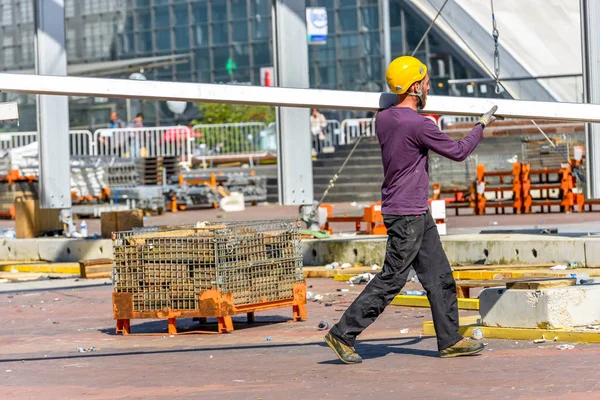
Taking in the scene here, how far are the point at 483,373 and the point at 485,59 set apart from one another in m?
32.4

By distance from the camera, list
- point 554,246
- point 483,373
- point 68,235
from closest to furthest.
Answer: point 483,373 < point 554,246 < point 68,235

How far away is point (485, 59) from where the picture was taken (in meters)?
39.4

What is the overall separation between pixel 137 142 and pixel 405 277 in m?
33.2

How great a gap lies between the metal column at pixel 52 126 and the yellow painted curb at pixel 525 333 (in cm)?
1100

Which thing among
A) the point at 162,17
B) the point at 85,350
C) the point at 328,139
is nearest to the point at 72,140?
the point at 328,139

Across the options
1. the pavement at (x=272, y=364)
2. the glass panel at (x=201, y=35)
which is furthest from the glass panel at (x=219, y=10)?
the pavement at (x=272, y=364)

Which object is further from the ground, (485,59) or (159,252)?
(485,59)

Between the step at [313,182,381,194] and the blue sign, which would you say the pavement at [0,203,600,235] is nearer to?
the step at [313,182,381,194]

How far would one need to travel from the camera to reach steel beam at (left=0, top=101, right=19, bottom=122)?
8336 millimetres

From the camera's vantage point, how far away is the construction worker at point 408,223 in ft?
27.5

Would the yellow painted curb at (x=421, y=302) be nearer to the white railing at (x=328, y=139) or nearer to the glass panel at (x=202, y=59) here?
the white railing at (x=328, y=139)

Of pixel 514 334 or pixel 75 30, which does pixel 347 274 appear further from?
pixel 75 30

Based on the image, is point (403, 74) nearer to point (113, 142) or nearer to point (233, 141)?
point (113, 142)

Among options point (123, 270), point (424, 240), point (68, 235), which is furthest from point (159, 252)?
point (68, 235)
